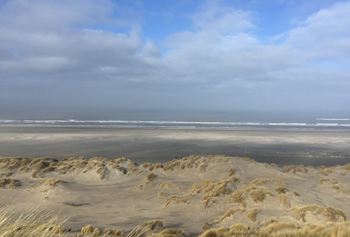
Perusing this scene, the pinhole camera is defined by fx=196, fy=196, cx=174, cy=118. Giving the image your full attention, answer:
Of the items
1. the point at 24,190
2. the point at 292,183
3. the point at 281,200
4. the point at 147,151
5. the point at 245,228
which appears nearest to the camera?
the point at 245,228

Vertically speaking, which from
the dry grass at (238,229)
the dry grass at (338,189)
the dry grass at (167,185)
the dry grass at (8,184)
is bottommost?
the dry grass at (167,185)

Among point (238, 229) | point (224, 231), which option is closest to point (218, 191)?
point (238, 229)

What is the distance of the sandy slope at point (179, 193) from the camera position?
707 cm

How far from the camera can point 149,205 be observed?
9359 mm

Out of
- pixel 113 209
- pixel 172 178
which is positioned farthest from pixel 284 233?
pixel 172 178

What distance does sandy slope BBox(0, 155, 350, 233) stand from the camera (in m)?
7.07

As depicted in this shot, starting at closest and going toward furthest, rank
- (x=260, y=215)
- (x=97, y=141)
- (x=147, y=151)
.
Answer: (x=260, y=215), (x=147, y=151), (x=97, y=141)

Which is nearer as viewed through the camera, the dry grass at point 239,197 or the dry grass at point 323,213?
the dry grass at point 323,213

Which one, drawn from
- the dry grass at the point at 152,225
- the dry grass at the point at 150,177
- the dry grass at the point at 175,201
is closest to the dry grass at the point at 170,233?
the dry grass at the point at 152,225

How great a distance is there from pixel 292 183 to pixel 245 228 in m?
7.97

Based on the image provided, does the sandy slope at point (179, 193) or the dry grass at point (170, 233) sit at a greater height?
the dry grass at point (170, 233)

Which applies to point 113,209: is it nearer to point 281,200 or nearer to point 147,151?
point 281,200

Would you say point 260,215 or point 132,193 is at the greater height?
point 260,215

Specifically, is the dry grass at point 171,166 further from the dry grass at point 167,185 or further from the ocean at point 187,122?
the ocean at point 187,122
